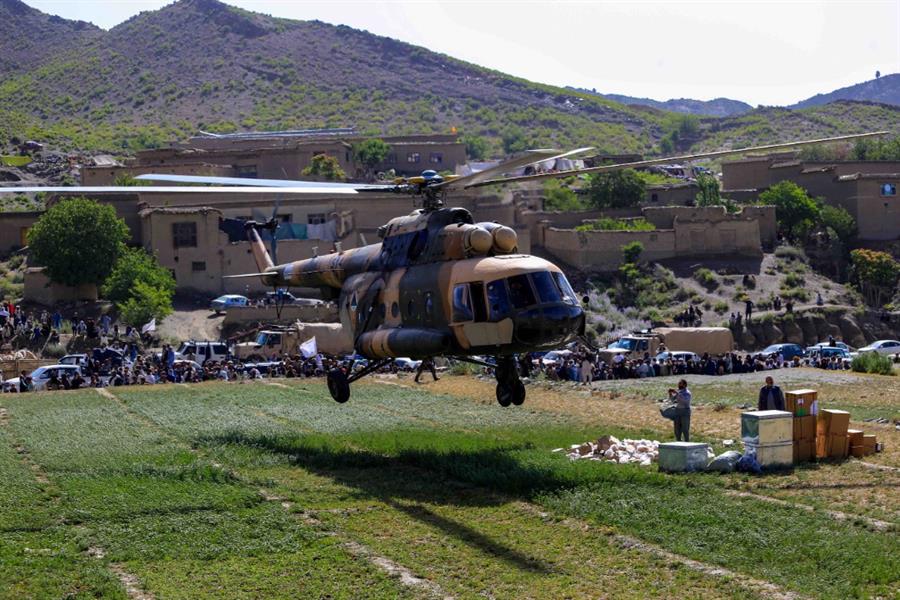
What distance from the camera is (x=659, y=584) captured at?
14398 millimetres

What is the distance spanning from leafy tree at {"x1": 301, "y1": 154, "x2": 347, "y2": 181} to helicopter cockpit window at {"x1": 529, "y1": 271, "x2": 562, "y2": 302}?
214 ft

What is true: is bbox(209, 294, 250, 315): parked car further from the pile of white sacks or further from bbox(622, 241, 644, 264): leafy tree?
the pile of white sacks

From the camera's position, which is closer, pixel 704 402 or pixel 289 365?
pixel 704 402

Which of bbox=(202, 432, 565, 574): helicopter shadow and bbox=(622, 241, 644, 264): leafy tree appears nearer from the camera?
bbox=(202, 432, 565, 574): helicopter shadow

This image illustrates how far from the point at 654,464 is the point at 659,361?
79.5 ft

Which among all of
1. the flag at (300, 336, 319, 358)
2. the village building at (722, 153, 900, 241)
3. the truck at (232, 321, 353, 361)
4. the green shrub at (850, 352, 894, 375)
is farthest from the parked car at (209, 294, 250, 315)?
the village building at (722, 153, 900, 241)

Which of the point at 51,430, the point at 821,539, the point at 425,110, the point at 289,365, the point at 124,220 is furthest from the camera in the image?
the point at 425,110

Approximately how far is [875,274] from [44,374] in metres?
50.1

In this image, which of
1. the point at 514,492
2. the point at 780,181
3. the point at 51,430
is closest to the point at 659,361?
the point at 51,430

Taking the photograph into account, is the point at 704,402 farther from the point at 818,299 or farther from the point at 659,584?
the point at 818,299

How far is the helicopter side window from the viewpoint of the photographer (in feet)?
68.3

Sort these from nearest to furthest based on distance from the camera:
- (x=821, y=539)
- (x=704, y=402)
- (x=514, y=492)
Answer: (x=821, y=539) < (x=514, y=492) < (x=704, y=402)

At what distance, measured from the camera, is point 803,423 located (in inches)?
835

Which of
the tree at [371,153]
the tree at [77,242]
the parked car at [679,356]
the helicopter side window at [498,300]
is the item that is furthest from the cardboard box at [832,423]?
the tree at [371,153]
